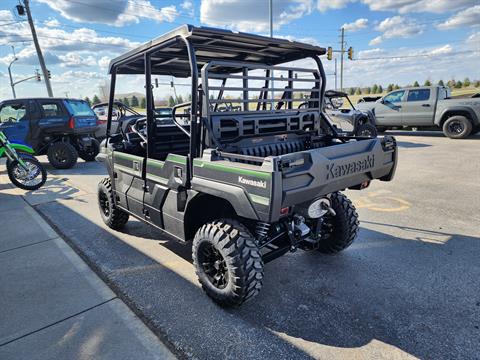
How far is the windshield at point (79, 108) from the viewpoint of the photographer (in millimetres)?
8851

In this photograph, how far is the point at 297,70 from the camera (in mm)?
3227

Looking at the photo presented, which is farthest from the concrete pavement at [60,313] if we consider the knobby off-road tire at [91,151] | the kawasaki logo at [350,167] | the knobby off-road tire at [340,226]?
the knobby off-road tire at [91,151]

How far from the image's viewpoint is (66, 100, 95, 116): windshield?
8851 millimetres

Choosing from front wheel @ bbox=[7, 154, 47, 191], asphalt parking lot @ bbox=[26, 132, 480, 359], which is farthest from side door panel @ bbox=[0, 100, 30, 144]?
asphalt parking lot @ bbox=[26, 132, 480, 359]

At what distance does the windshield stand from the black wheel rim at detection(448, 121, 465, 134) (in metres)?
11.4

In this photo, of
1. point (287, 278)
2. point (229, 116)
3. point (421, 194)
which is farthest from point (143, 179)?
point (421, 194)

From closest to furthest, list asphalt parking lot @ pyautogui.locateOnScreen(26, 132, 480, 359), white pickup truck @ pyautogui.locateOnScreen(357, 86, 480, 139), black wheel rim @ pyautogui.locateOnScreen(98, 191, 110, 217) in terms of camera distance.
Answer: asphalt parking lot @ pyautogui.locateOnScreen(26, 132, 480, 359)
black wheel rim @ pyautogui.locateOnScreen(98, 191, 110, 217)
white pickup truck @ pyautogui.locateOnScreen(357, 86, 480, 139)

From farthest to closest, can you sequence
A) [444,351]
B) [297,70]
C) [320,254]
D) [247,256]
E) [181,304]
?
[320,254]
[297,70]
[181,304]
[247,256]
[444,351]

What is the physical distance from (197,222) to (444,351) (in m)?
2.02

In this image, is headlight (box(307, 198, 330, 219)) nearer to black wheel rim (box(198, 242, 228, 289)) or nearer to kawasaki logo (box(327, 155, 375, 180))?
kawasaki logo (box(327, 155, 375, 180))

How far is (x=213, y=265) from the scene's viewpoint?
2688mm

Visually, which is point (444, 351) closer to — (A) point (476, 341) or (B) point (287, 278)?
(A) point (476, 341)

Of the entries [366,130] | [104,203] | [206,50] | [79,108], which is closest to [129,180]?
[104,203]

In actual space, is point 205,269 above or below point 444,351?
above
